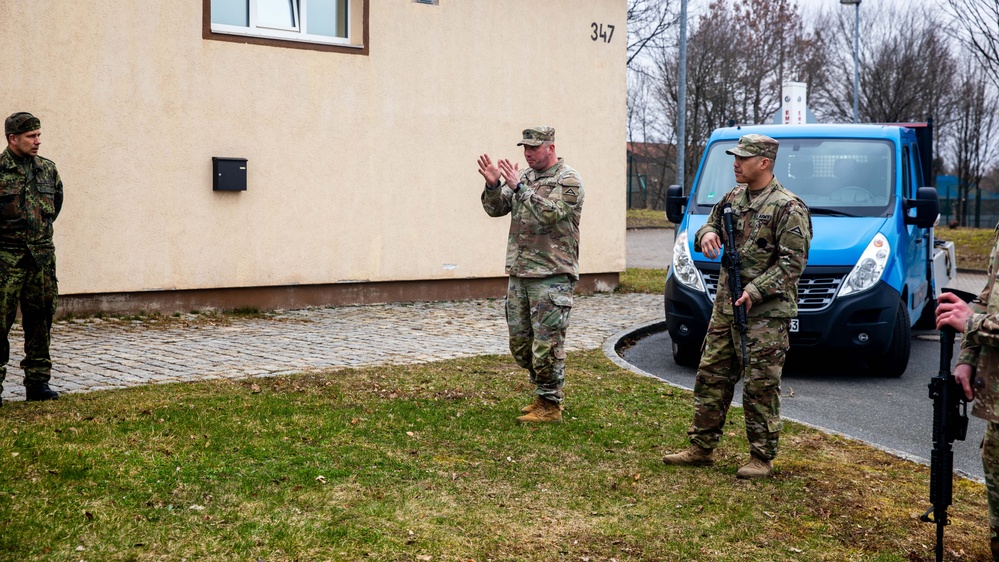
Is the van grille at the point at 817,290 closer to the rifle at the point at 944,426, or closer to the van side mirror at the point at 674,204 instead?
the van side mirror at the point at 674,204

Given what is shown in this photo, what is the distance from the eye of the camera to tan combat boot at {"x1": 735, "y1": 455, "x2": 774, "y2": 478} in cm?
590

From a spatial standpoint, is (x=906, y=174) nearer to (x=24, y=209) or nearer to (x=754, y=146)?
(x=754, y=146)

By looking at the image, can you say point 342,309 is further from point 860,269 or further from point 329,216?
point 860,269

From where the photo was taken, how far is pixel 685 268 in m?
9.88

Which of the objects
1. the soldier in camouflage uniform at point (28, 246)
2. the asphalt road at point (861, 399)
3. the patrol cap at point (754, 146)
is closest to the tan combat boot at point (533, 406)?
the asphalt road at point (861, 399)

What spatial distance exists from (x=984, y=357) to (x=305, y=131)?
34.7 feet

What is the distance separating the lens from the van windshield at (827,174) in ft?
33.9

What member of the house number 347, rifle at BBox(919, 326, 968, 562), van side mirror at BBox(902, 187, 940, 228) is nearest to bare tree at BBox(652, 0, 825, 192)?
the house number 347

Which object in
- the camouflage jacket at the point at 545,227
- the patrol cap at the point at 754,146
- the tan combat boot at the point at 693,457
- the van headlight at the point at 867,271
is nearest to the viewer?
the patrol cap at the point at 754,146

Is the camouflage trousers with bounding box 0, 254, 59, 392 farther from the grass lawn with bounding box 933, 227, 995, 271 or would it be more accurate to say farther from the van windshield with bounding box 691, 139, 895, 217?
the grass lawn with bounding box 933, 227, 995, 271

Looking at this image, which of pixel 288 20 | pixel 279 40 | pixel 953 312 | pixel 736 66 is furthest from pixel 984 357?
pixel 736 66

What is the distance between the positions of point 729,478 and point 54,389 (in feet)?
16.5

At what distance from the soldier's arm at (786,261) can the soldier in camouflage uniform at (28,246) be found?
489cm

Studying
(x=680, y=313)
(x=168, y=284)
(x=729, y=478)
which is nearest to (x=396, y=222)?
(x=168, y=284)
